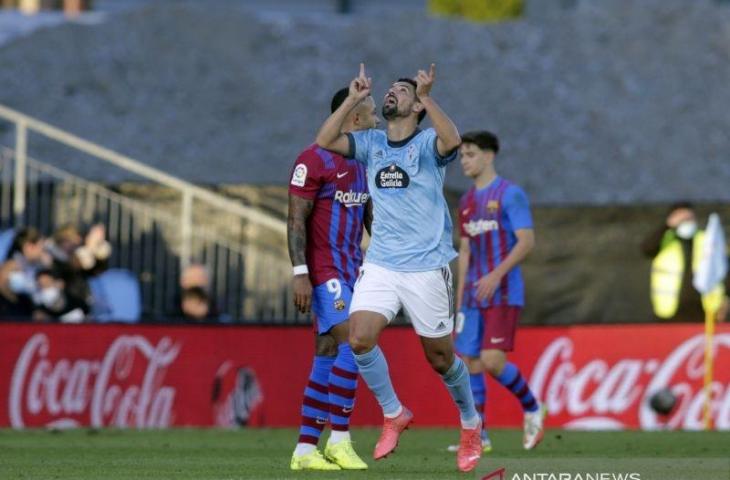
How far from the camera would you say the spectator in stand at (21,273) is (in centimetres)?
1908

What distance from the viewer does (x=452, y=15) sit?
36312 millimetres

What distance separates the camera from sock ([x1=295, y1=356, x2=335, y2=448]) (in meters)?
12.1

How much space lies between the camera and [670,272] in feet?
69.6

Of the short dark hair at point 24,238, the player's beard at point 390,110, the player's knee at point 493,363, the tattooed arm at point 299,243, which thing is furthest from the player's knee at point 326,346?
the short dark hair at point 24,238

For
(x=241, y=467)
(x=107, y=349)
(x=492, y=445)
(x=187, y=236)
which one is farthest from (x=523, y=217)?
(x=187, y=236)

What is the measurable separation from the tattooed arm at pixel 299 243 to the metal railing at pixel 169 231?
388 inches

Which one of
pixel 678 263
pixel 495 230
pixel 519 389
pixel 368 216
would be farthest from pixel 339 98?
pixel 678 263

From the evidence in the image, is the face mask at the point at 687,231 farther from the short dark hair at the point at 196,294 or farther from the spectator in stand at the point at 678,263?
the short dark hair at the point at 196,294

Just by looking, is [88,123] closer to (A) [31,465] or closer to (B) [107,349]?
(B) [107,349]

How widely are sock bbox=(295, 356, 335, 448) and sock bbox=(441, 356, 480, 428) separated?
0.80 m

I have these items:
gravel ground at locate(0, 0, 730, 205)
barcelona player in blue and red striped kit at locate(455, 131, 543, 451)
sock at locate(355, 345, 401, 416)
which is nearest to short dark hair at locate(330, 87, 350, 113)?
sock at locate(355, 345, 401, 416)

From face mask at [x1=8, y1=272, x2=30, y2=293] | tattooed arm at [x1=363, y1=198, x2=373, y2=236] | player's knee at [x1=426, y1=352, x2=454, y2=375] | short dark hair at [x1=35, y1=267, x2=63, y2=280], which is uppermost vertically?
tattooed arm at [x1=363, y1=198, x2=373, y2=236]

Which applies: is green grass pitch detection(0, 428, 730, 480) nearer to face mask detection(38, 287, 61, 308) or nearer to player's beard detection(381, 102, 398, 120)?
player's beard detection(381, 102, 398, 120)

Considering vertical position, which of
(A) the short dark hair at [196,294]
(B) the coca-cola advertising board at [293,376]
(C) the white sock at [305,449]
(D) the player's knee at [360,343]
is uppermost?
(D) the player's knee at [360,343]
